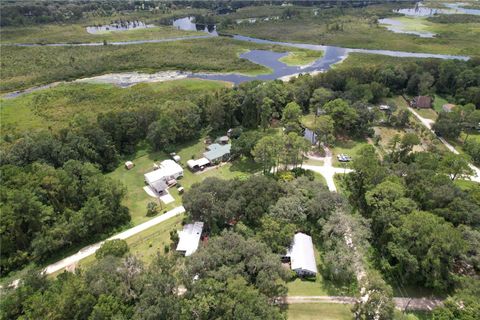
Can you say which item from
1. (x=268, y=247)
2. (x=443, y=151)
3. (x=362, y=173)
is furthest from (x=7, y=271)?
(x=443, y=151)

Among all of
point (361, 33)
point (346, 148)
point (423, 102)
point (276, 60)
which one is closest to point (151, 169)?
point (346, 148)

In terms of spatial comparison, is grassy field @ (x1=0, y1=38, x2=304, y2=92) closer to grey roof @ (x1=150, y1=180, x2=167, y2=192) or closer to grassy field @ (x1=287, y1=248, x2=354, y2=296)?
grey roof @ (x1=150, y1=180, x2=167, y2=192)

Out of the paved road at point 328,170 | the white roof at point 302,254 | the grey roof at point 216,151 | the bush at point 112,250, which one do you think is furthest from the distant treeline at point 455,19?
the bush at point 112,250

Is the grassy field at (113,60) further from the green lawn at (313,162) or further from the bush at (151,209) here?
the bush at (151,209)

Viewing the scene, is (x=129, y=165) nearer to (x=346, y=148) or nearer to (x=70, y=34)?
(x=346, y=148)

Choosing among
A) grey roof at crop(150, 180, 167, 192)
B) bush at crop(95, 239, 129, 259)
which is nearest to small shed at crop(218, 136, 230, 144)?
grey roof at crop(150, 180, 167, 192)

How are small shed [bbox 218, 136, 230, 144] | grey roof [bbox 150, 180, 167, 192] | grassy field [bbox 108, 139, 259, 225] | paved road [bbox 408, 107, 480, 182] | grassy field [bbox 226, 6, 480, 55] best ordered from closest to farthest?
grassy field [bbox 108, 139, 259, 225]
grey roof [bbox 150, 180, 167, 192]
paved road [bbox 408, 107, 480, 182]
small shed [bbox 218, 136, 230, 144]
grassy field [bbox 226, 6, 480, 55]
